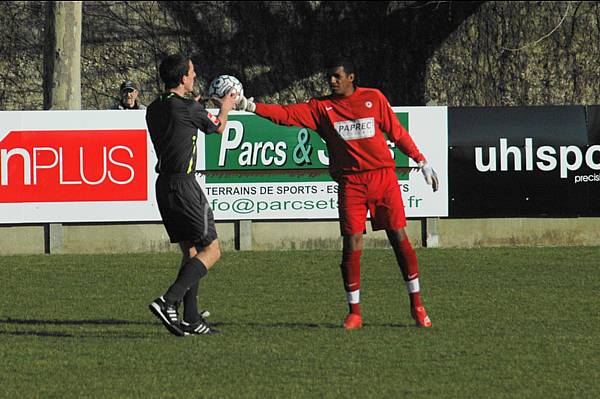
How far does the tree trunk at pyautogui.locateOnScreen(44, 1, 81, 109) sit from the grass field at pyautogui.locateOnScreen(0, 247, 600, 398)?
5.09 meters

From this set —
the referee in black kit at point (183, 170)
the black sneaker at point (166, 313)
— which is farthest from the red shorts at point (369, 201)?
the black sneaker at point (166, 313)

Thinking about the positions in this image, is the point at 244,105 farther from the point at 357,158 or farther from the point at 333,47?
the point at 333,47

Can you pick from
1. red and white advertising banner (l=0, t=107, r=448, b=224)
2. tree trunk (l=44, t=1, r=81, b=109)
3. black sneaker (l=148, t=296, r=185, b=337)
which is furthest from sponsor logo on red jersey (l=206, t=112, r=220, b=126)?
tree trunk (l=44, t=1, r=81, b=109)

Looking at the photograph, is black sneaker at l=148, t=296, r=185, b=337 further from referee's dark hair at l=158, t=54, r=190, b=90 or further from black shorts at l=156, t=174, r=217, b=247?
referee's dark hair at l=158, t=54, r=190, b=90

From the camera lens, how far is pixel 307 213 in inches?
672

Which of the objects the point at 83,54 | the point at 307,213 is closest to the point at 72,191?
the point at 307,213

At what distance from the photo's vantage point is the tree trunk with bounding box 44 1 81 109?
2059 cm

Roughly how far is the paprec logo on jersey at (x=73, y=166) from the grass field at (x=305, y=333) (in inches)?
50.6

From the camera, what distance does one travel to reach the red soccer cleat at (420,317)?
1050cm

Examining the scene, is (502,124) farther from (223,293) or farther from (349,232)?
(349,232)

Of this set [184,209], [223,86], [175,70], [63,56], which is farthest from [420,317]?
[63,56]

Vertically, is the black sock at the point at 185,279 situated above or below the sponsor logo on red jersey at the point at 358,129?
below

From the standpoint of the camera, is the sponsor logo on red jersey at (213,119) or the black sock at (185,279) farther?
the sponsor logo on red jersey at (213,119)

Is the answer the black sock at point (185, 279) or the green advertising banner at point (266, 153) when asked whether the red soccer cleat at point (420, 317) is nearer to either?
the black sock at point (185, 279)
